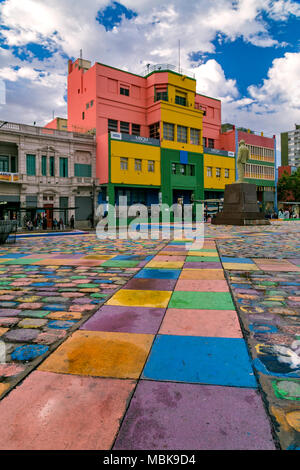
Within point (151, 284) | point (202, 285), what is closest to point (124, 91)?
point (151, 284)

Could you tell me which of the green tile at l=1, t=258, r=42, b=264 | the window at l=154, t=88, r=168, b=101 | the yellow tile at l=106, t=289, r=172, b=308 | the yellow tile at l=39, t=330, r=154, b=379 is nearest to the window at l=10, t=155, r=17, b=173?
the window at l=154, t=88, r=168, b=101

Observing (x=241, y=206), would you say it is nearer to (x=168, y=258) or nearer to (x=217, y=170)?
(x=168, y=258)

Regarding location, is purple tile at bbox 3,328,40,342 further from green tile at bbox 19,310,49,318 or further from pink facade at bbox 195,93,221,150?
pink facade at bbox 195,93,221,150

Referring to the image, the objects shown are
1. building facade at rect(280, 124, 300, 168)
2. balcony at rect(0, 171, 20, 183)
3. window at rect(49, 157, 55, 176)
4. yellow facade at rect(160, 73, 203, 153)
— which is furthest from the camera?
building facade at rect(280, 124, 300, 168)

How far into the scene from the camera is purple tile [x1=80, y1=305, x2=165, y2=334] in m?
3.15

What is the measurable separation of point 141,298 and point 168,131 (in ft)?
113

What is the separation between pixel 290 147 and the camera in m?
119

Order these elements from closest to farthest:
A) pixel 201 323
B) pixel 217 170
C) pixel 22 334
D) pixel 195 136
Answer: pixel 22 334, pixel 201 323, pixel 195 136, pixel 217 170

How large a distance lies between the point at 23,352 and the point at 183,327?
60.3 inches

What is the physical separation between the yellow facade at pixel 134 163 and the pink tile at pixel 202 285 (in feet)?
90.0

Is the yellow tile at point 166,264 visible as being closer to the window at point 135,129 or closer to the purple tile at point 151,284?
the purple tile at point 151,284

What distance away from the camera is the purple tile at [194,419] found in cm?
157

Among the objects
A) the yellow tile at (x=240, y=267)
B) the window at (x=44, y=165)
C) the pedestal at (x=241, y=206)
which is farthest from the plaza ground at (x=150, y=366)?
the window at (x=44, y=165)

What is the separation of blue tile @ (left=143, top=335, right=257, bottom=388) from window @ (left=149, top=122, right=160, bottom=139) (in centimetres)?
3502
